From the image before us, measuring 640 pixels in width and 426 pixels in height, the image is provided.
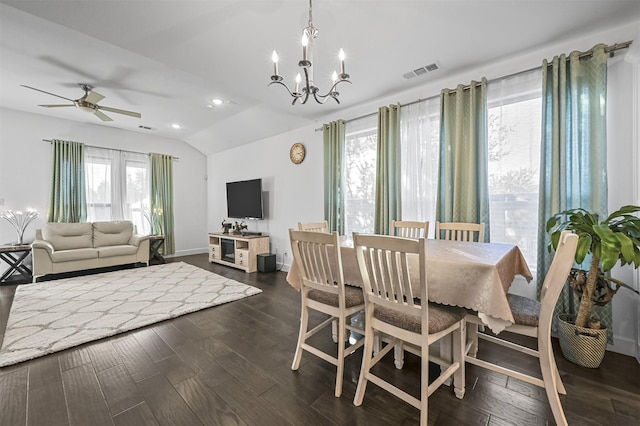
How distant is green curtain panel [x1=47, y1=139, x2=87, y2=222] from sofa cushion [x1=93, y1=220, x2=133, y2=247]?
447 millimetres

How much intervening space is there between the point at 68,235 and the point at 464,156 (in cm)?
637

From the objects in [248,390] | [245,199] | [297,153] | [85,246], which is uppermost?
[297,153]

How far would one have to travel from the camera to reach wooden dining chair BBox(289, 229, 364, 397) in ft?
5.30

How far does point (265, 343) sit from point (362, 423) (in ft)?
3.59

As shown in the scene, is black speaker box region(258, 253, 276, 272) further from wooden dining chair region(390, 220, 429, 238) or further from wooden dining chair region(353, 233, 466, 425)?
wooden dining chair region(353, 233, 466, 425)

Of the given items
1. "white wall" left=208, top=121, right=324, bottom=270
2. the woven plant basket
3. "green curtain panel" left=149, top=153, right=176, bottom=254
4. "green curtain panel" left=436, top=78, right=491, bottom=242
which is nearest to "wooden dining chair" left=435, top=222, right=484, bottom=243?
"green curtain panel" left=436, top=78, right=491, bottom=242

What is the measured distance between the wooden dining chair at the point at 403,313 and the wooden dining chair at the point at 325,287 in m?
0.16

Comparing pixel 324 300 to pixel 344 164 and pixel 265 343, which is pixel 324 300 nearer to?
pixel 265 343

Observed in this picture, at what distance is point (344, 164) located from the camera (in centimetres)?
390

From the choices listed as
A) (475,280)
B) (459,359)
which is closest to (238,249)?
(459,359)

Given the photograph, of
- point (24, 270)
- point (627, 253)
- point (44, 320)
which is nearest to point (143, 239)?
point (24, 270)

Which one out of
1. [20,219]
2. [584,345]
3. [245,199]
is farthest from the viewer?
[245,199]

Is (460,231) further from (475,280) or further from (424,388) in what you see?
(424,388)

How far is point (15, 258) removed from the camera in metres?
4.26
